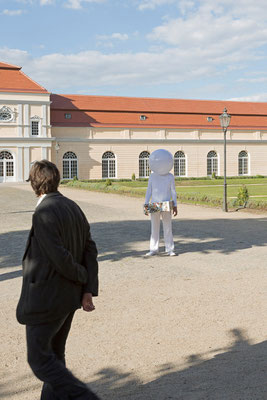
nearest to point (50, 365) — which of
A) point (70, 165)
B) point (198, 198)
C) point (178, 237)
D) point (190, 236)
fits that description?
point (178, 237)

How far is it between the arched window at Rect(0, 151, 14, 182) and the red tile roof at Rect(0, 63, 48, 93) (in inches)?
221

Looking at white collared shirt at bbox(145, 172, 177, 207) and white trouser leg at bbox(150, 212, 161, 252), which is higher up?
white collared shirt at bbox(145, 172, 177, 207)

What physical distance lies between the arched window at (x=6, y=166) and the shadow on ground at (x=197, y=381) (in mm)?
40314

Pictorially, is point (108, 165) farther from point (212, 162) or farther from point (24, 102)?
point (212, 162)

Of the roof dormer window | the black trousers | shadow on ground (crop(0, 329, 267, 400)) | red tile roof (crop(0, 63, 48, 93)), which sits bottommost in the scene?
shadow on ground (crop(0, 329, 267, 400))

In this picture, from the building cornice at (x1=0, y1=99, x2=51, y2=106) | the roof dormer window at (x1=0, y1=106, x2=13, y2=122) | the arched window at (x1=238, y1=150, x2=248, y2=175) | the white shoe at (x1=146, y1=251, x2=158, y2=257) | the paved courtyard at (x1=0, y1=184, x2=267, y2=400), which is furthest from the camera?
the arched window at (x1=238, y1=150, x2=248, y2=175)

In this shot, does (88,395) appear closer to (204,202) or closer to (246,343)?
(246,343)

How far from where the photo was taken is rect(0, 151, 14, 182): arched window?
138 ft

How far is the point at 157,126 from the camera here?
46594 mm

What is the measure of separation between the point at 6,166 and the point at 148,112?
1483 cm

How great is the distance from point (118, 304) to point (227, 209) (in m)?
11.4

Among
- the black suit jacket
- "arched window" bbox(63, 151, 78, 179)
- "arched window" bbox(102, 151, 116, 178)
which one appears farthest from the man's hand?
"arched window" bbox(102, 151, 116, 178)

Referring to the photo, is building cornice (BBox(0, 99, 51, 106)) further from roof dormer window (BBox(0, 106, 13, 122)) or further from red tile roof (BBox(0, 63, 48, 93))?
red tile roof (BBox(0, 63, 48, 93))

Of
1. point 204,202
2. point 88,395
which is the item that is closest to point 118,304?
point 88,395
